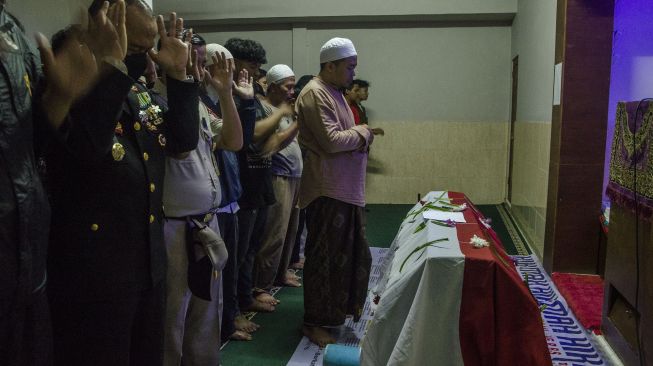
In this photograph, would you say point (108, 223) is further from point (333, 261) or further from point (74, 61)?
point (333, 261)

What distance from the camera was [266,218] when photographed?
322 centimetres

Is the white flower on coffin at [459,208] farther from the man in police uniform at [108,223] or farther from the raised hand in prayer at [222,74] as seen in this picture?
the man in police uniform at [108,223]

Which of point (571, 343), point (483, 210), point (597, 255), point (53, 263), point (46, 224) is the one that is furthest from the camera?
point (483, 210)

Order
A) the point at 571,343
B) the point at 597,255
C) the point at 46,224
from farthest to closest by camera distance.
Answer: the point at 597,255, the point at 571,343, the point at 46,224

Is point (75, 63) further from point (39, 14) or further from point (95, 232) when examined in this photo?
point (95, 232)

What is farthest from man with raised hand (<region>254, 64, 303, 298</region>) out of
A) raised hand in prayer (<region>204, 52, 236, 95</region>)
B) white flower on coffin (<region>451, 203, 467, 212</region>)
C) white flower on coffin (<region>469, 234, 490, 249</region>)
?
white flower on coffin (<region>469, 234, 490, 249</region>)

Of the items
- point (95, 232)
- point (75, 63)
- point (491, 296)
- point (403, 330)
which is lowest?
point (403, 330)

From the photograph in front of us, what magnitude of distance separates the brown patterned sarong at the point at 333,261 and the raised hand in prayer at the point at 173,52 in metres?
1.18

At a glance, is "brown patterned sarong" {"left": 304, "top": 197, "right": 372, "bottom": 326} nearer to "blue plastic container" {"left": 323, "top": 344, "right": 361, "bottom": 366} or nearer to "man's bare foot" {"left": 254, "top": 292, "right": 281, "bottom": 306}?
"blue plastic container" {"left": 323, "top": 344, "right": 361, "bottom": 366}

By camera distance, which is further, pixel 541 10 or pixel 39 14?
pixel 541 10

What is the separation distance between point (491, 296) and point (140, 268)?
3.46ft

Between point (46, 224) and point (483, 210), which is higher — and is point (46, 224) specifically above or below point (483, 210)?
above

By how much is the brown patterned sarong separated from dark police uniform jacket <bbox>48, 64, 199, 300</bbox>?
1.22m

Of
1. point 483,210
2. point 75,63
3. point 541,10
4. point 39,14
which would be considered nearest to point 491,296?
point 75,63
